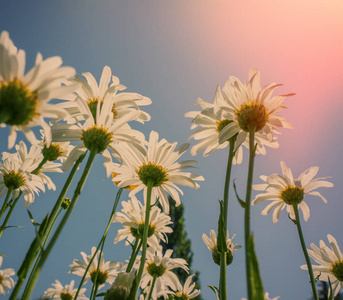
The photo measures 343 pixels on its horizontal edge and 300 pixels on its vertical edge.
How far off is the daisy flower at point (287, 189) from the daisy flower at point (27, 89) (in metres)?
1.81

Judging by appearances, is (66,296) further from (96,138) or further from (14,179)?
(96,138)

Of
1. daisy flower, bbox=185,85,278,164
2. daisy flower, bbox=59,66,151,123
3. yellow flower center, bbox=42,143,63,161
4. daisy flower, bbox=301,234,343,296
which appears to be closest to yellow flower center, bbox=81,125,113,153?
daisy flower, bbox=59,66,151,123

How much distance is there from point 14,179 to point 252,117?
6.36 feet

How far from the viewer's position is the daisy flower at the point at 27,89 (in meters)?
1.02

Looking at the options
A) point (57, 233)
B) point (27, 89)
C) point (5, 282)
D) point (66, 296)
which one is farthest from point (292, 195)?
point (5, 282)

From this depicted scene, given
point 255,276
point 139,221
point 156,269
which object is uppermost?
point 139,221

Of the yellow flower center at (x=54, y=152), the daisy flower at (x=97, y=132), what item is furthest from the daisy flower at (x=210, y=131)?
the yellow flower center at (x=54, y=152)

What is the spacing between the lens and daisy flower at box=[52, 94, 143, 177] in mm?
1481

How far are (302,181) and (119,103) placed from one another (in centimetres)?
167

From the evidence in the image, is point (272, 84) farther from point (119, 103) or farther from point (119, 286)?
point (119, 286)

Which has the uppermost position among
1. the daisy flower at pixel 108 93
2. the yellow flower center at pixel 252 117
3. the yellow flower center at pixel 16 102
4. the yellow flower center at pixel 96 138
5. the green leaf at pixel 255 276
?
the daisy flower at pixel 108 93

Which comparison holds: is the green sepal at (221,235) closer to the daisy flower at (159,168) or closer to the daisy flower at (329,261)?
the daisy flower at (159,168)

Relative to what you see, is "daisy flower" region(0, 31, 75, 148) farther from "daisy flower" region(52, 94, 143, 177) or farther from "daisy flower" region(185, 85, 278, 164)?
"daisy flower" region(185, 85, 278, 164)

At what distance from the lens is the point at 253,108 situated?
1667 millimetres
